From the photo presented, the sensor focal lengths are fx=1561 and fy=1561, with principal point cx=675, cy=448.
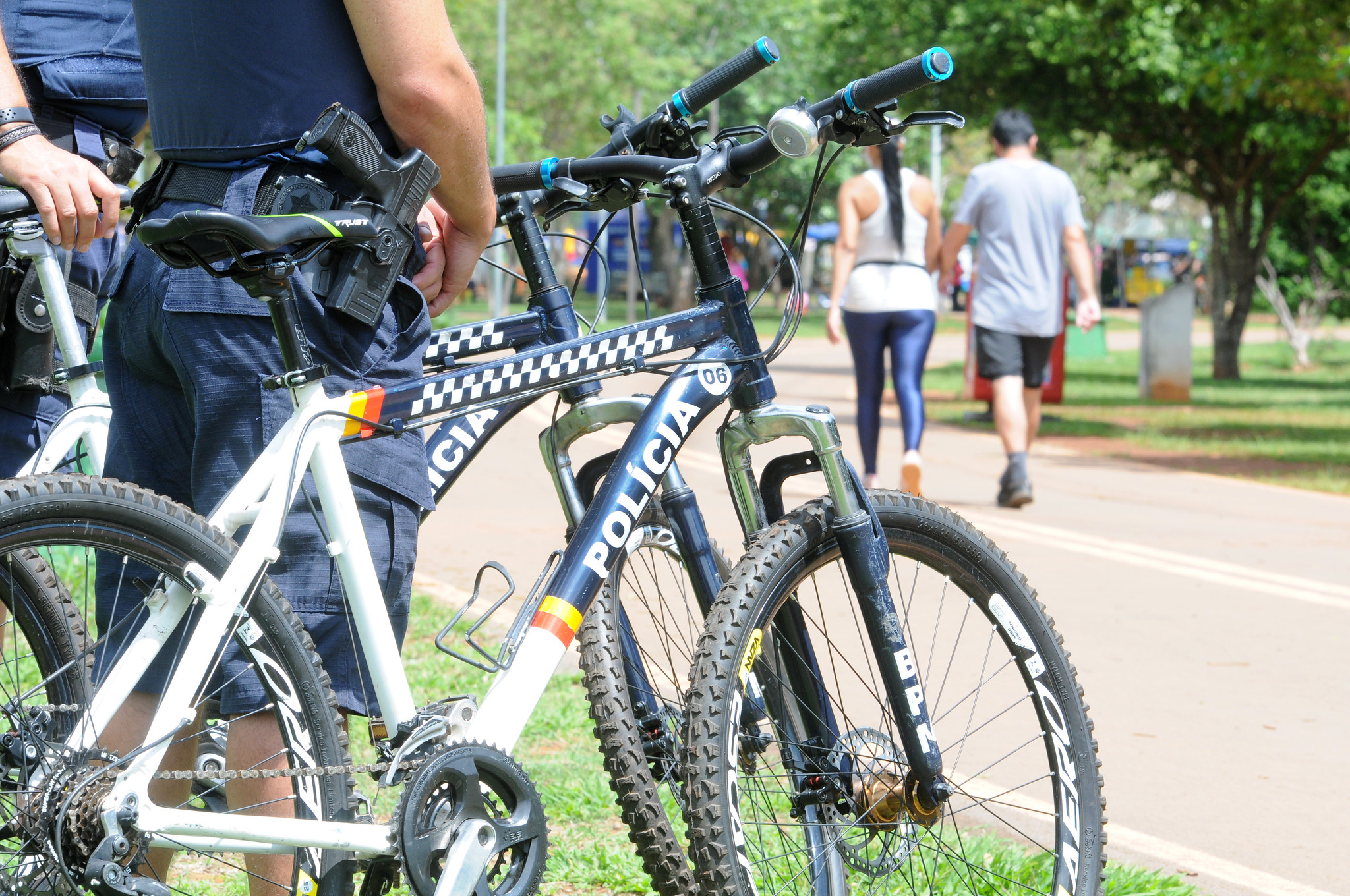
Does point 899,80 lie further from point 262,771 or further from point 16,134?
point 16,134

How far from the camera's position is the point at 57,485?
2.01 m

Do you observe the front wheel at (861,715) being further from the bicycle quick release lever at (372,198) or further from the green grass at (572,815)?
the bicycle quick release lever at (372,198)

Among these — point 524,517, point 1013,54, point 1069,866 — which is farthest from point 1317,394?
point 1069,866

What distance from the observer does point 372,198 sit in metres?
2.25

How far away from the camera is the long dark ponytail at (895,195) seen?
775cm

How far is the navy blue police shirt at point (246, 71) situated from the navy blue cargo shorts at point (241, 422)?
8 cm

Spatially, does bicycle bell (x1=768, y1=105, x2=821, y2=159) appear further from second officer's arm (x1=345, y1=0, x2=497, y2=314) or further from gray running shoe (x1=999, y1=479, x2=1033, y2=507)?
gray running shoe (x1=999, y1=479, x2=1033, y2=507)

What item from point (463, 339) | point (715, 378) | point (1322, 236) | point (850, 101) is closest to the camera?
point (850, 101)

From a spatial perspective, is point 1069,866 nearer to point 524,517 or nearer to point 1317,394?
point 524,517

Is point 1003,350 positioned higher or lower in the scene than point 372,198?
lower

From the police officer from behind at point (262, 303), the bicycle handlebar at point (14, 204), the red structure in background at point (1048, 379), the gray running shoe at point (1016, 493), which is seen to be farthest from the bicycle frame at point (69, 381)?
the red structure in background at point (1048, 379)

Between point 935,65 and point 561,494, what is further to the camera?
point 561,494

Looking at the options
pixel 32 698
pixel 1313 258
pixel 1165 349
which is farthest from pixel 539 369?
pixel 1313 258

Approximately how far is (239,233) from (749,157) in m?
0.91
